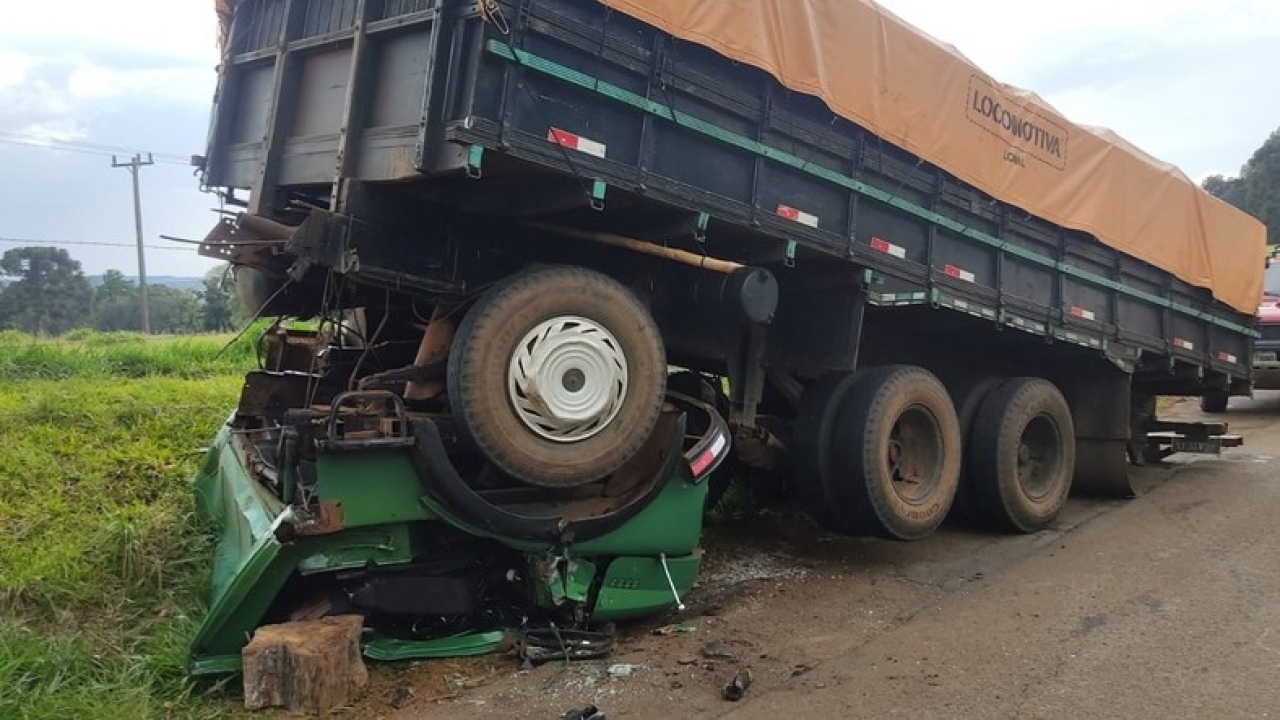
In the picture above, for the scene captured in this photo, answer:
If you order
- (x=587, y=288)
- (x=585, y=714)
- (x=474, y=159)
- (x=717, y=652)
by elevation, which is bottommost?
(x=585, y=714)

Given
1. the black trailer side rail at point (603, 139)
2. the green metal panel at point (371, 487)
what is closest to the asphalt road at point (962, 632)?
the green metal panel at point (371, 487)

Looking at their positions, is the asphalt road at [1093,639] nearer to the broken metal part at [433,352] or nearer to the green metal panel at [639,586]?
the green metal panel at [639,586]

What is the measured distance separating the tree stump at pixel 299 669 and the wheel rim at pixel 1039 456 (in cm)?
531

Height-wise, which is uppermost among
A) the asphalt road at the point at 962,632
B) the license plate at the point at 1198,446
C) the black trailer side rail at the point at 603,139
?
the black trailer side rail at the point at 603,139

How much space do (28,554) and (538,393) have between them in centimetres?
301

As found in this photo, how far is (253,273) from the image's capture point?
17.5ft

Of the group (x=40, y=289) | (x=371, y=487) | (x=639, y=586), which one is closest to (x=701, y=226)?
(x=639, y=586)

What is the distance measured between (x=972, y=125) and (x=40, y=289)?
110 feet

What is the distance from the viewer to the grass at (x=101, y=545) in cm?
386

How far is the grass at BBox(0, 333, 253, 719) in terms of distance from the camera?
3.86 metres

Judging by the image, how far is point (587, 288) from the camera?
14.1ft

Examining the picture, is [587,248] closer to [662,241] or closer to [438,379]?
[662,241]

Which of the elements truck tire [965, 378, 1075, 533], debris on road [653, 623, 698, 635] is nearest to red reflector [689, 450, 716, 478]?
debris on road [653, 623, 698, 635]

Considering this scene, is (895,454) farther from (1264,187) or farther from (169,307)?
(169,307)
